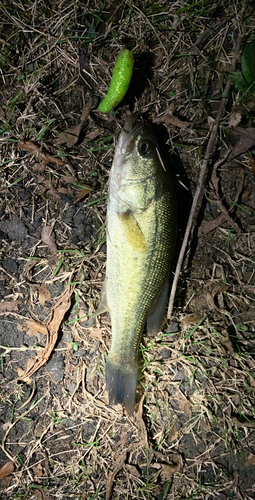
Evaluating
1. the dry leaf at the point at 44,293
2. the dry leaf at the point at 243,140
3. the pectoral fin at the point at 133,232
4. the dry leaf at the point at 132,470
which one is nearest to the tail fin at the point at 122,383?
the dry leaf at the point at 132,470

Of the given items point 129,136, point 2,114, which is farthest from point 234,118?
point 2,114

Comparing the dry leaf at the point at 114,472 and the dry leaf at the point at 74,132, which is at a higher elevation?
the dry leaf at the point at 74,132

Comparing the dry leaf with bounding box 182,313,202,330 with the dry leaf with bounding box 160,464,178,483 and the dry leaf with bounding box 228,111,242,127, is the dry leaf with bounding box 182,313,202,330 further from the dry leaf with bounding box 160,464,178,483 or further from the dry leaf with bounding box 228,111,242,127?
the dry leaf with bounding box 228,111,242,127

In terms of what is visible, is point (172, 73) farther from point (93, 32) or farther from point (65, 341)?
point (65, 341)

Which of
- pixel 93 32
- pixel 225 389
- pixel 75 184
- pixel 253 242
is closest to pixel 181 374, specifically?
pixel 225 389

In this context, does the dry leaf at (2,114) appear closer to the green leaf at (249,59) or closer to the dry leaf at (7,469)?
the green leaf at (249,59)

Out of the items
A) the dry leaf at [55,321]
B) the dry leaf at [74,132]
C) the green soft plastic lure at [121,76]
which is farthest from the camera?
the dry leaf at [55,321]

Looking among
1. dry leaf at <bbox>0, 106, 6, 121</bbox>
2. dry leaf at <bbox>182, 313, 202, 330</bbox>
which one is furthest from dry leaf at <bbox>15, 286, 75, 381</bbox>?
dry leaf at <bbox>0, 106, 6, 121</bbox>
